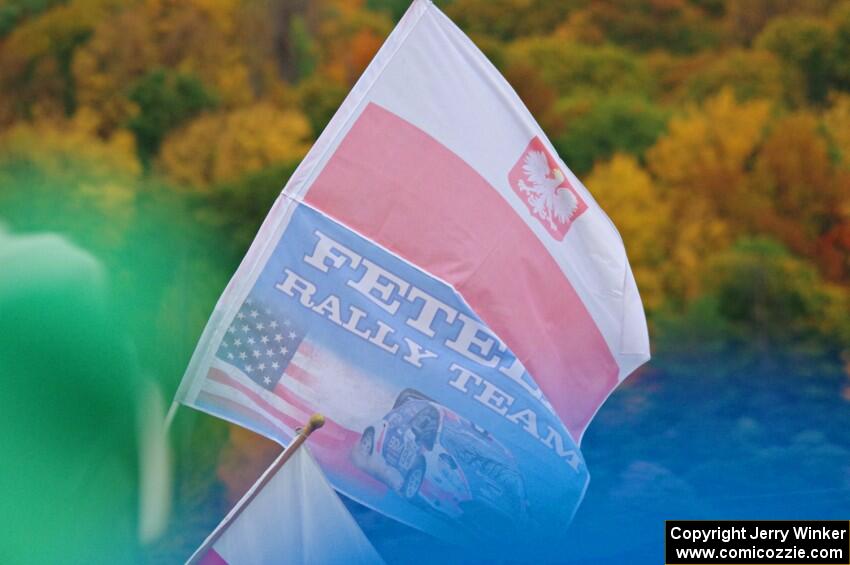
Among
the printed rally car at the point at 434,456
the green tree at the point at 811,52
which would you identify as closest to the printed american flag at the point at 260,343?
the printed rally car at the point at 434,456

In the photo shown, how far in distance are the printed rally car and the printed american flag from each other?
0.33 metres

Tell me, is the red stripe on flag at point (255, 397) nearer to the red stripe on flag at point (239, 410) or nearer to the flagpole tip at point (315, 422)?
the red stripe on flag at point (239, 410)

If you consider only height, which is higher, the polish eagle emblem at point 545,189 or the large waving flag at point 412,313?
the polish eagle emblem at point 545,189

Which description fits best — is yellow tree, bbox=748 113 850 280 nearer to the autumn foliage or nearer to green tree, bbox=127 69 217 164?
the autumn foliage

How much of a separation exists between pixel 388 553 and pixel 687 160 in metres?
3.84

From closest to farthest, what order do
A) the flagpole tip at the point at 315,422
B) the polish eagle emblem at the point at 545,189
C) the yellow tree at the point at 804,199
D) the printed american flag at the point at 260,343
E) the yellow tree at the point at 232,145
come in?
the flagpole tip at the point at 315,422 < the printed american flag at the point at 260,343 < the polish eagle emblem at the point at 545,189 < the yellow tree at the point at 804,199 < the yellow tree at the point at 232,145

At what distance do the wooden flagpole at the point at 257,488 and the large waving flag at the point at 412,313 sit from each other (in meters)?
0.34

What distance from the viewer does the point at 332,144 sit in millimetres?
3609

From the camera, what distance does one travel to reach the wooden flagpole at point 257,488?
329 centimetres

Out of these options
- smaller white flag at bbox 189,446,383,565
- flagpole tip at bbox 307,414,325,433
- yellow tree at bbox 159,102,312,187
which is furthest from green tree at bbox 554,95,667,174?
flagpole tip at bbox 307,414,325,433

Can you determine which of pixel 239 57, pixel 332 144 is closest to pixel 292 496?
pixel 332 144

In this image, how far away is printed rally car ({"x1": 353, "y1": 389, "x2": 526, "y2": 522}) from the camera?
3.67m

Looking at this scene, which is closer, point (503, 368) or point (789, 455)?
point (503, 368)

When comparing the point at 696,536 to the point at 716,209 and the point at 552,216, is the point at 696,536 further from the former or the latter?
the point at 716,209
